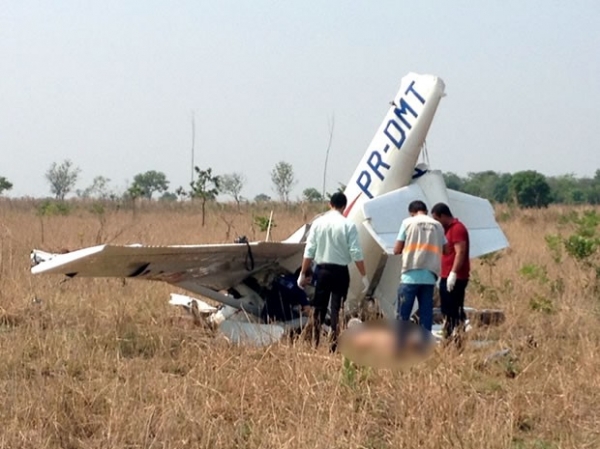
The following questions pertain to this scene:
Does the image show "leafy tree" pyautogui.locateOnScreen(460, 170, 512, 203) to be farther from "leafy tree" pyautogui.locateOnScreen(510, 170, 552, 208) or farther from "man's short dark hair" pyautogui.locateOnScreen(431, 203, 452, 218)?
"man's short dark hair" pyautogui.locateOnScreen(431, 203, 452, 218)

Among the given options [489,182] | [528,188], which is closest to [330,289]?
[528,188]

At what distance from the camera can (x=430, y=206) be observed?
10.4 metres

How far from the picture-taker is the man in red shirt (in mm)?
9609

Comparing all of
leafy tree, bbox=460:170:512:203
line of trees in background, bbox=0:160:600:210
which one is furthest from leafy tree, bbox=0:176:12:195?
leafy tree, bbox=460:170:512:203

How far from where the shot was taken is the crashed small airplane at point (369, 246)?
31.3 feet

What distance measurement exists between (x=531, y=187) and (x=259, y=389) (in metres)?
44.8

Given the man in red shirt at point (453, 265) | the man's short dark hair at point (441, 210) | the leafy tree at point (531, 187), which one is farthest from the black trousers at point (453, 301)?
the leafy tree at point (531, 187)

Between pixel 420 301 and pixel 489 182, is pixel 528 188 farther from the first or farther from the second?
pixel 420 301

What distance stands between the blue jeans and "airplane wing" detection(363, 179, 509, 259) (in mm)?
669

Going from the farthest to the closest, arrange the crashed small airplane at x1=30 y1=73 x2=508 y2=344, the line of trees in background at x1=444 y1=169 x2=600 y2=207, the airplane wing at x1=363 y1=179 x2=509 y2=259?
the line of trees in background at x1=444 y1=169 x2=600 y2=207 < the airplane wing at x1=363 y1=179 x2=509 y2=259 < the crashed small airplane at x1=30 y1=73 x2=508 y2=344

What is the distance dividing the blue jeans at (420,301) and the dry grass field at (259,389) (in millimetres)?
533

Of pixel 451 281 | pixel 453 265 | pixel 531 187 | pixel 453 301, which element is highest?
pixel 531 187

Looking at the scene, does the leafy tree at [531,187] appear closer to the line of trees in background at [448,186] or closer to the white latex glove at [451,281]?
the line of trees in background at [448,186]

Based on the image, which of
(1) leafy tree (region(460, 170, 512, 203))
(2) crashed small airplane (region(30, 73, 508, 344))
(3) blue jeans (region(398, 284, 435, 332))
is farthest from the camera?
(1) leafy tree (region(460, 170, 512, 203))
